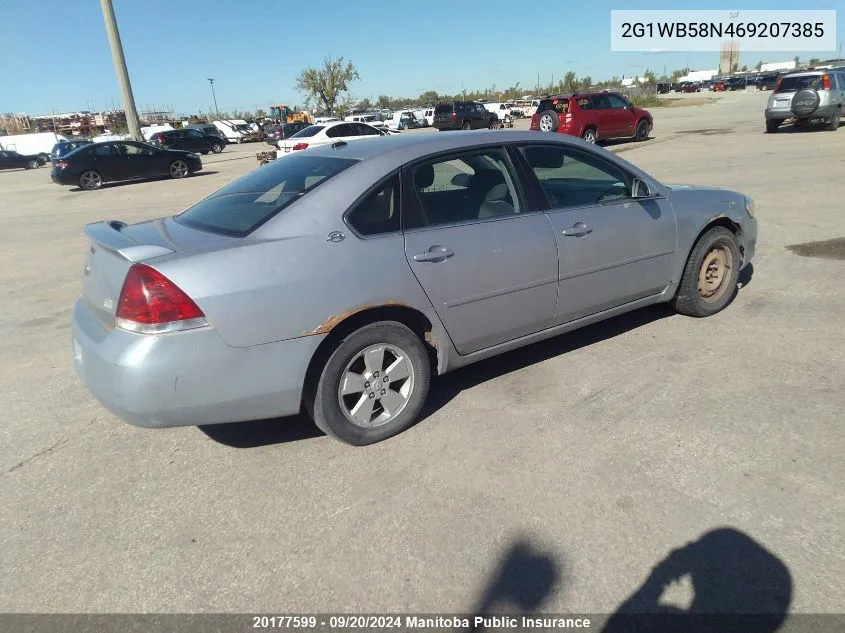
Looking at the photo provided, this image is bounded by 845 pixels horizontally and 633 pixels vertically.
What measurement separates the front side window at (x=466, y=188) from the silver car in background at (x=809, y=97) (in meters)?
19.5

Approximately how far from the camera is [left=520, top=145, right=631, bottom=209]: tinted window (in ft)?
12.6

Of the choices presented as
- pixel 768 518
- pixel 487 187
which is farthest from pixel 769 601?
pixel 487 187

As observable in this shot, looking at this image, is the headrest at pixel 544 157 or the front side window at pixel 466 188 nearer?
the front side window at pixel 466 188

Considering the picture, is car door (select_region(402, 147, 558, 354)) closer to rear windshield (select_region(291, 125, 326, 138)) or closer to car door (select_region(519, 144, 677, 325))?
car door (select_region(519, 144, 677, 325))

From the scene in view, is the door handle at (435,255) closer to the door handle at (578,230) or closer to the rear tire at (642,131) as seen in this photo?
the door handle at (578,230)

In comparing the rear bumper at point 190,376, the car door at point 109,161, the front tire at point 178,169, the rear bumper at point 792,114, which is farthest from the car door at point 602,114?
the rear bumper at point 190,376

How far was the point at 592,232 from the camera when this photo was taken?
3.83 meters

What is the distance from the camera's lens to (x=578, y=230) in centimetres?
376

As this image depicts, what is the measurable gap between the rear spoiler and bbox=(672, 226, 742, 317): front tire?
369 cm

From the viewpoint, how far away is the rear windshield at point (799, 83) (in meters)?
18.6

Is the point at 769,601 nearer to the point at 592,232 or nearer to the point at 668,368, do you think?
the point at 668,368

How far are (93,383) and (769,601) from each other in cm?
302

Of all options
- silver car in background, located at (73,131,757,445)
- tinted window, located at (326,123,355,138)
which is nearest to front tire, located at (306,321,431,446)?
silver car in background, located at (73,131,757,445)

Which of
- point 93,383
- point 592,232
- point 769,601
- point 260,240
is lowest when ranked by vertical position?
point 769,601
